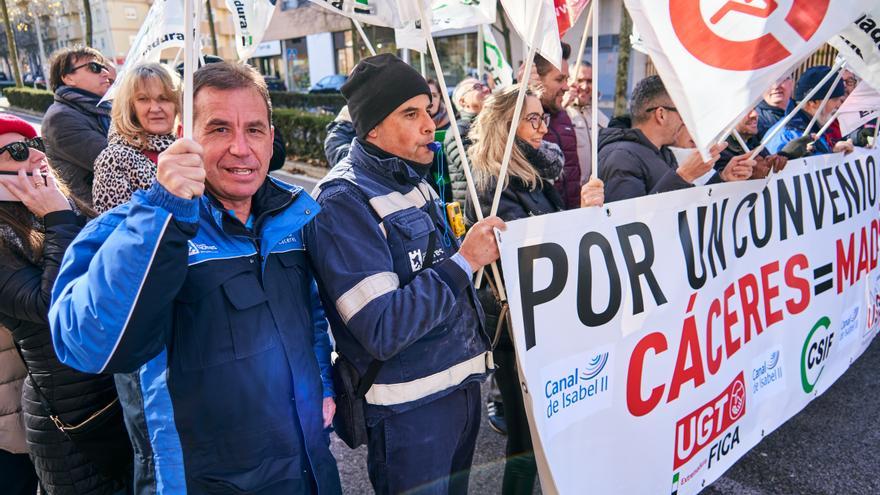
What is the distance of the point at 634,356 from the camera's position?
2098 millimetres

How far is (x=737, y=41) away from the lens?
163cm

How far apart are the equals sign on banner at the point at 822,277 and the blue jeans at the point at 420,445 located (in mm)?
2095

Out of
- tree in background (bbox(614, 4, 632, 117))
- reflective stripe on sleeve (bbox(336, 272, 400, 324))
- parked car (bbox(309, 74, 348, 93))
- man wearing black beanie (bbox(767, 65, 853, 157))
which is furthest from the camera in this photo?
parked car (bbox(309, 74, 348, 93))

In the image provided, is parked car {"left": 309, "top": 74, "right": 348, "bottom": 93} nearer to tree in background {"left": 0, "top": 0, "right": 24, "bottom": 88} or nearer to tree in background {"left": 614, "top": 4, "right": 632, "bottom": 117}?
tree in background {"left": 0, "top": 0, "right": 24, "bottom": 88}

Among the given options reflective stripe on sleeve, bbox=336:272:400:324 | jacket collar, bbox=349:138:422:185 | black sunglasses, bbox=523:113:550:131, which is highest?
black sunglasses, bbox=523:113:550:131

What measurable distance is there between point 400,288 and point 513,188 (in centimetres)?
104

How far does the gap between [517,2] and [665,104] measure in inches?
39.8

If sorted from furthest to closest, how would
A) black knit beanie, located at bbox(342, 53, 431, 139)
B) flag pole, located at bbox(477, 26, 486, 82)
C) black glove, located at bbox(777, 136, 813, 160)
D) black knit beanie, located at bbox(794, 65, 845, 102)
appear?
flag pole, located at bbox(477, 26, 486, 82) → black knit beanie, located at bbox(794, 65, 845, 102) → black glove, located at bbox(777, 136, 813, 160) → black knit beanie, located at bbox(342, 53, 431, 139)

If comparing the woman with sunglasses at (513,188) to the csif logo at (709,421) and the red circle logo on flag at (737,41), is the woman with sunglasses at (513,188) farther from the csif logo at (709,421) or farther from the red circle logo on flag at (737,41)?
the red circle logo on flag at (737,41)

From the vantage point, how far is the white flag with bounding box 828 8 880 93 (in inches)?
102

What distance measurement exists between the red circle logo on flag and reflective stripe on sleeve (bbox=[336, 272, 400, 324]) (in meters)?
1.10

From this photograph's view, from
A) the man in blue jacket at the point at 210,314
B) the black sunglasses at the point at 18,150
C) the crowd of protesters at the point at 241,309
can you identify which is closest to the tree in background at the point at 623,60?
the crowd of protesters at the point at 241,309

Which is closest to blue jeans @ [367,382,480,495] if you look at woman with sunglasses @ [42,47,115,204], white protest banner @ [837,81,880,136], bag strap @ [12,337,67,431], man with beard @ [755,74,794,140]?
bag strap @ [12,337,67,431]

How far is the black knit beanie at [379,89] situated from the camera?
71.4 inches
